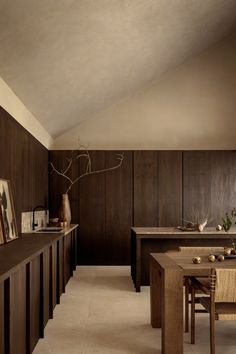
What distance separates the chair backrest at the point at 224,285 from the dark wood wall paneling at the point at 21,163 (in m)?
2.31

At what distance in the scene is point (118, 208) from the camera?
8.76 m

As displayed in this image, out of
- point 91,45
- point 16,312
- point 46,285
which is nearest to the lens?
point 16,312

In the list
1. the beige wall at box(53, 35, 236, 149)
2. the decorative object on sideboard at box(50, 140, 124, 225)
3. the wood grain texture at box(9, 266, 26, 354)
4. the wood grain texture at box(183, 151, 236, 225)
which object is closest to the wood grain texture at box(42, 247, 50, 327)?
the wood grain texture at box(9, 266, 26, 354)

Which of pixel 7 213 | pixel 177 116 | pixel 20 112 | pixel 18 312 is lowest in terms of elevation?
pixel 18 312

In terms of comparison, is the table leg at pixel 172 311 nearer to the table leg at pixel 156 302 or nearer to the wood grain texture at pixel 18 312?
the table leg at pixel 156 302

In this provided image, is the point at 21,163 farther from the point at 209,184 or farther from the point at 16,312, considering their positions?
the point at 209,184

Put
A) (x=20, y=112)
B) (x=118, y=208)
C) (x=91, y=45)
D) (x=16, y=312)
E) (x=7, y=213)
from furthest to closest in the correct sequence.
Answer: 1. (x=118, y=208)
2. (x=20, y=112)
3. (x=91, y=45)
4. (x=7, y=213)
5. (x=16, y=312)

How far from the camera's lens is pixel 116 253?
869 centimetres

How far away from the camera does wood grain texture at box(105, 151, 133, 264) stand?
342 inches

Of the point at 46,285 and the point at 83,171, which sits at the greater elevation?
the point at 83,171

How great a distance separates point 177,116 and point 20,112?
403 centimetres

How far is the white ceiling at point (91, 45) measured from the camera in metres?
4.45

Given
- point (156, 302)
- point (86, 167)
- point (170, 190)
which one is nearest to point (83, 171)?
point (86, 167)

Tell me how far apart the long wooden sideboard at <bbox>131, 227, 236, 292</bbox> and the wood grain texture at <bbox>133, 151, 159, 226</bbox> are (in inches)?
83.4
